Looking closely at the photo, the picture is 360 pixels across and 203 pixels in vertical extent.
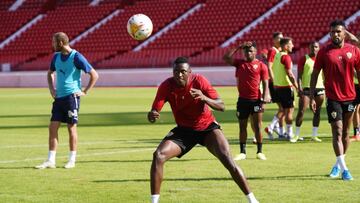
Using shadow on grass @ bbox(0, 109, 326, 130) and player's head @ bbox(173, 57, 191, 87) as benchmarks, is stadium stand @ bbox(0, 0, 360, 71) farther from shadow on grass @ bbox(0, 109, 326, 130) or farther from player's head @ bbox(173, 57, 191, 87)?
player's head @ bbox(173, 57, 191, 87)

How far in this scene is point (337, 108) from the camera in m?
11.0

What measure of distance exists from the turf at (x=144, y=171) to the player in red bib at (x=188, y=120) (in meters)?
0.89

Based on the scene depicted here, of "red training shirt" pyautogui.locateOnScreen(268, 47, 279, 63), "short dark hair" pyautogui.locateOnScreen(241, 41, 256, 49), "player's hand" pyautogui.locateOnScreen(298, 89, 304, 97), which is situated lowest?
"player's hand" pyautogui.locateOnScreen(298, 89, 304, 97)

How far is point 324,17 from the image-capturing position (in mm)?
47188

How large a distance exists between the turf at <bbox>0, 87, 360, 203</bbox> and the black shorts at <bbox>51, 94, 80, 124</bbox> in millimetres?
795

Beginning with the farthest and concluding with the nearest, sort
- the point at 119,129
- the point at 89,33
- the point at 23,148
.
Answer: the point at 89,33 < the point at 119,129 < the point at 23,148

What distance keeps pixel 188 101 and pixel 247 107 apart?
5.41 meters

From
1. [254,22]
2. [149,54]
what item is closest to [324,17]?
[254,22]

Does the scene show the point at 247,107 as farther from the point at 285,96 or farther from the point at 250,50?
the point at 285,96

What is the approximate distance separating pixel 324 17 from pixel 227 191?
38539 mm

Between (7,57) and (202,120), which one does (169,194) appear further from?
(7,57)

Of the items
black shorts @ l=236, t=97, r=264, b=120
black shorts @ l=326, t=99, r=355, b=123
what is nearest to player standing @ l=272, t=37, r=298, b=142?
black shorts @ l=236, t=97, r=264, b=120

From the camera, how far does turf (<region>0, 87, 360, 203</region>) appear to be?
9.78 m

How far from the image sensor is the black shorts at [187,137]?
883 cm
